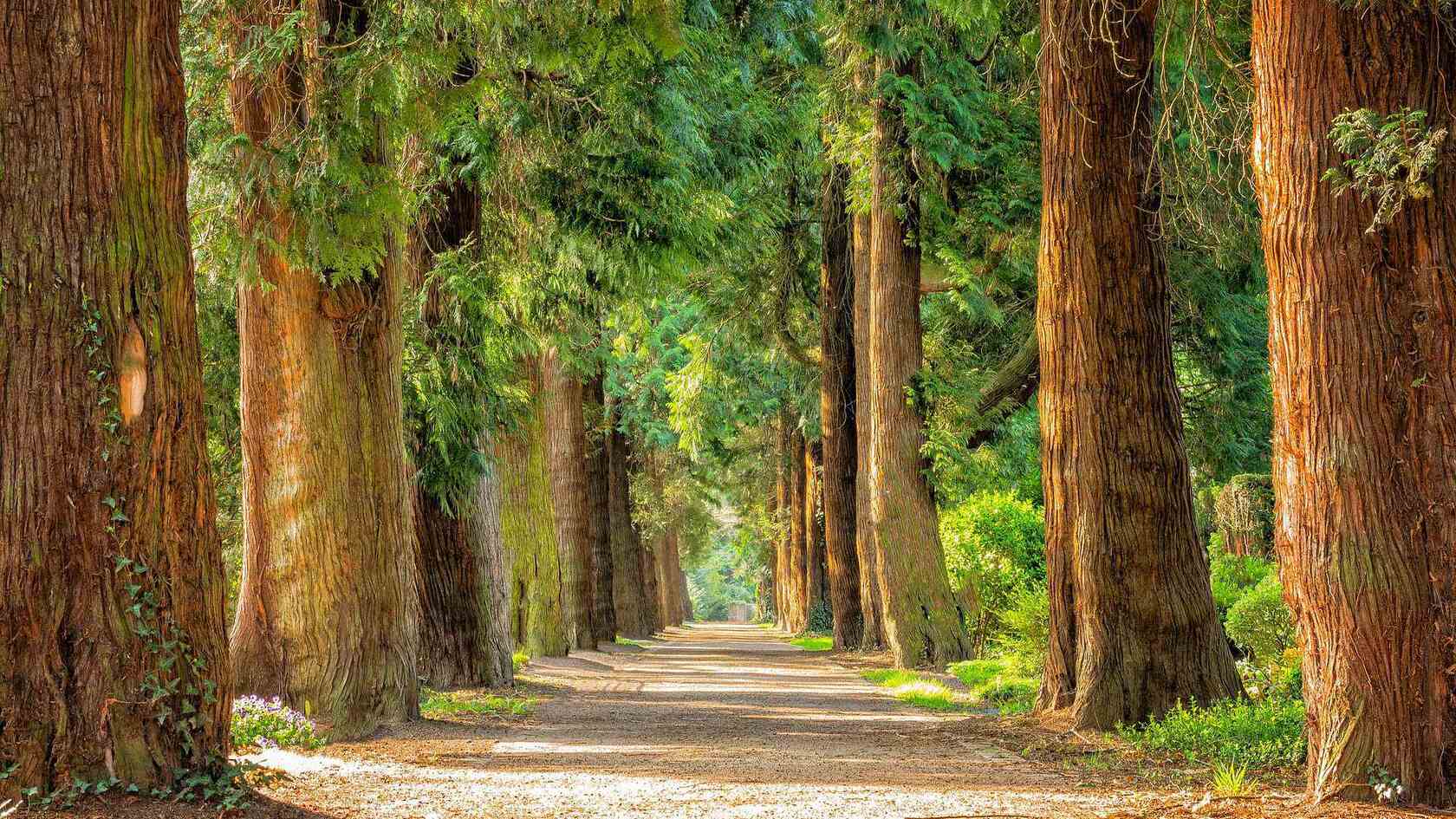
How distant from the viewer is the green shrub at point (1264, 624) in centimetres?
1298

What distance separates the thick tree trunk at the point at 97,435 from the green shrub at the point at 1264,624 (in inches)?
406

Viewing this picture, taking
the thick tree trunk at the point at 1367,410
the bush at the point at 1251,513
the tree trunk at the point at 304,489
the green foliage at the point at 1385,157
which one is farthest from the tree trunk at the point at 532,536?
the green foliage at the point at 1385,157

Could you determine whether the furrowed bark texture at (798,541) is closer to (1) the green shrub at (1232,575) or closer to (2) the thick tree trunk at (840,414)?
(2) the thick tree trunk at (840,414)

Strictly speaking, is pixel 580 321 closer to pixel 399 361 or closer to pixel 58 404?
pixel 399 361

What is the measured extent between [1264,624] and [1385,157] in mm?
8346

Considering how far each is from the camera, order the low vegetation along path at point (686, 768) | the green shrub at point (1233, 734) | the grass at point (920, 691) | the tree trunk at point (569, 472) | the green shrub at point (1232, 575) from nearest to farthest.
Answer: the low vegetation along path at point (686, 768) < the green shrub at point (1233, 734) < the grass at point (920, 691) < the green shrub at point (1232, 575) < the tree trunk at point (569, 472)

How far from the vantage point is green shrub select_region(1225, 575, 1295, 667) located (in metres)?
13.0

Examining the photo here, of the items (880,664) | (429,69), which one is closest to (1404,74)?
(429,69)

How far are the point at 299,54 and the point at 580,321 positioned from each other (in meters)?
6.48

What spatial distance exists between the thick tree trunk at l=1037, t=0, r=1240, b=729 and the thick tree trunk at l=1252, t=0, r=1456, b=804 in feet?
10.8

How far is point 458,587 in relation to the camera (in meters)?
14.8

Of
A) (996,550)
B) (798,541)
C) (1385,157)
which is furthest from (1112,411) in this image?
(798,541)

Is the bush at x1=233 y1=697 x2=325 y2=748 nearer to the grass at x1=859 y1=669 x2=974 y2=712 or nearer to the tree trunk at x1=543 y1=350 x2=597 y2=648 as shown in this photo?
the grass at x1=859 y1=669 x2=974 y2=712

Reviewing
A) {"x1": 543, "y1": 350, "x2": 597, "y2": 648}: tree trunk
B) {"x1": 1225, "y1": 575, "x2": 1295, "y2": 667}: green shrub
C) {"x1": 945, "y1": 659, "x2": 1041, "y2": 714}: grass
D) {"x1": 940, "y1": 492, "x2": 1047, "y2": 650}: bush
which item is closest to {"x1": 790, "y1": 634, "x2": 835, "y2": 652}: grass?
{"x1": 543, "y1": 350, "x2": 597, "y2": 648}: tree trunk
